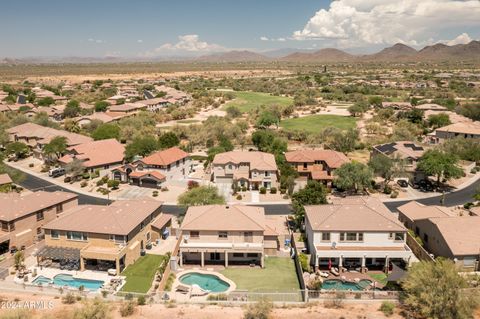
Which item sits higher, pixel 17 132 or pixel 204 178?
pixel 17 132

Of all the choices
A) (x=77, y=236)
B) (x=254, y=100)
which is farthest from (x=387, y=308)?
(x=254, y=100)

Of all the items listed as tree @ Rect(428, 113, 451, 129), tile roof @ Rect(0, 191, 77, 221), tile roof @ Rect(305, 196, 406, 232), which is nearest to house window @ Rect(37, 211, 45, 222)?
tile roof @ Rect(0, 191, 77, 221)

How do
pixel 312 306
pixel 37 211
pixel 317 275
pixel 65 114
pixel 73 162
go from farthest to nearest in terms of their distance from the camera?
pixel 65 114, pixel 73 162, pixel 37 211, pixel 317 275, pixel 312 306

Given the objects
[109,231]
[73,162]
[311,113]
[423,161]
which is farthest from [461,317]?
[311,113]

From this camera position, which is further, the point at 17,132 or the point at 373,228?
the point at 17,132

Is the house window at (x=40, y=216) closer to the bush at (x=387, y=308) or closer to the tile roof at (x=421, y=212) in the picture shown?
the bush at (x=387, y=308)

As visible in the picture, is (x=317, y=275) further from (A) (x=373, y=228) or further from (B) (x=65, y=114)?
(B) (x=65, y=114)
